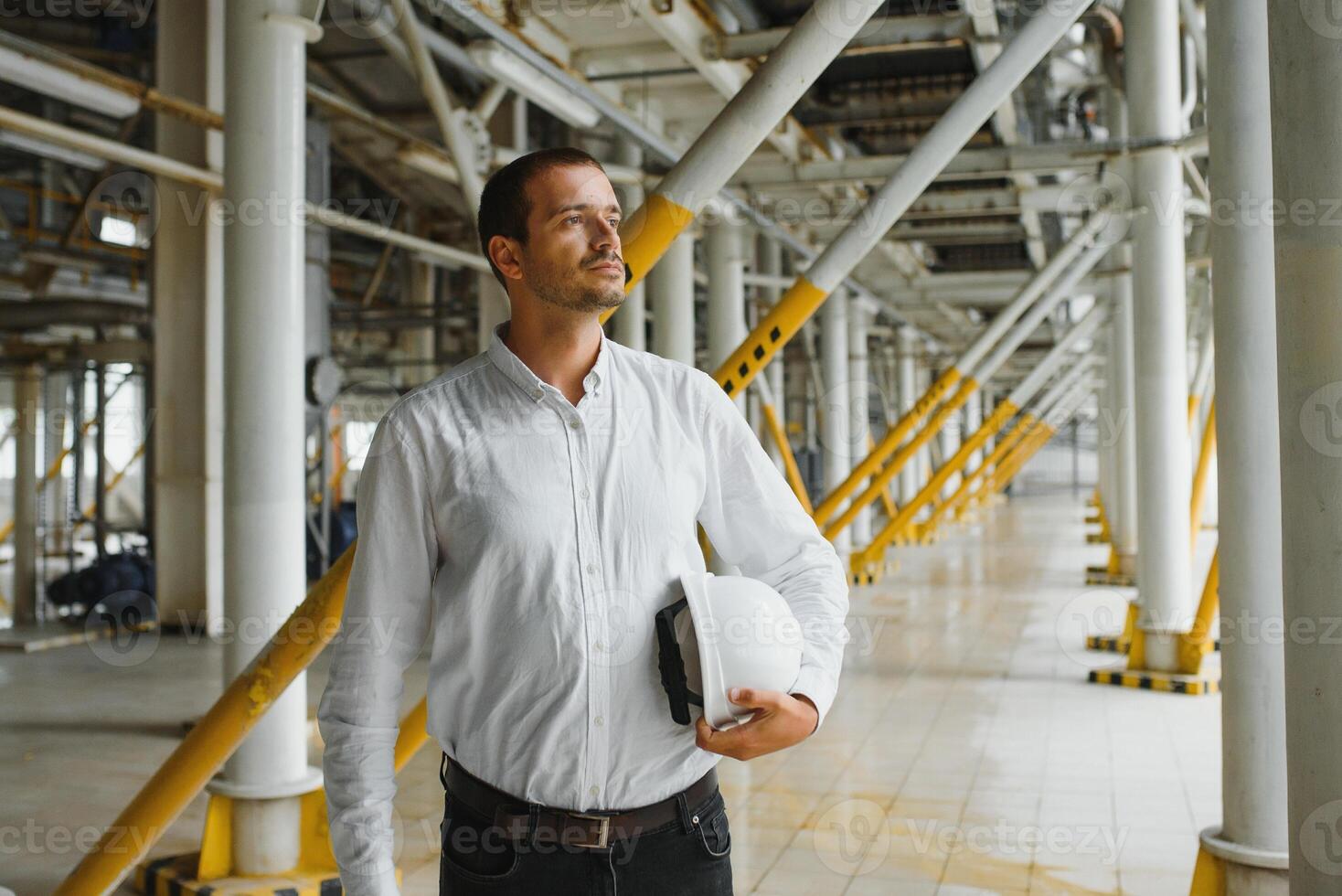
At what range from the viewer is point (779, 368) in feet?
65.4

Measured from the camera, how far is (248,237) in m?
4.58

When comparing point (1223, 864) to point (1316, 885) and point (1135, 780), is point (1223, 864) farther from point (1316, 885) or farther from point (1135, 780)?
point (1135, 780)

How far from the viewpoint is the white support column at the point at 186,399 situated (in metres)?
11.1

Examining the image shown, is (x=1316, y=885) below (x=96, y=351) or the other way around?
below

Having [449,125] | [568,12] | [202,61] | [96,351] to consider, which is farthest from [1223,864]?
[96,351]

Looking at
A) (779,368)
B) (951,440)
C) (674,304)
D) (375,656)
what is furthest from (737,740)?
(951,440)

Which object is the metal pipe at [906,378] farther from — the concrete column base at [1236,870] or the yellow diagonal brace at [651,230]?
the yellow diagonal brace at [651,230]

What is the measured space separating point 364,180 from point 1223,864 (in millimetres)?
16420

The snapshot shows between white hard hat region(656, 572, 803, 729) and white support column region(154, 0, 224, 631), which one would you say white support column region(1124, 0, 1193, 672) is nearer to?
white hard hat region(656, 572, 803, 729)

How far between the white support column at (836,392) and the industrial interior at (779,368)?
3.6 inches

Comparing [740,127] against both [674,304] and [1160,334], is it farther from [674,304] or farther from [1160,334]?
[674,304]

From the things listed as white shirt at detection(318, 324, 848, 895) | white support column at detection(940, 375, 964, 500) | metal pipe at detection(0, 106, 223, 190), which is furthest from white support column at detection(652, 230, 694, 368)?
white support column at detection(940, 375, 964, 500)

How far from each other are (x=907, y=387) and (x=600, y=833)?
2485 cm

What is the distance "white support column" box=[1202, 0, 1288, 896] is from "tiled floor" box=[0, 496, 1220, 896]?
84 centimetres
